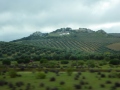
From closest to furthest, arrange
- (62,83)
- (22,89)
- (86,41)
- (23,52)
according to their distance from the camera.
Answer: (22,89) < (62,83) < (23,52) < (86,41)

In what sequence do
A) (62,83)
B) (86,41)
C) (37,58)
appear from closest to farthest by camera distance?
(62,83) < (37,58) < (86,41)

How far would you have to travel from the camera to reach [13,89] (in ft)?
91.9

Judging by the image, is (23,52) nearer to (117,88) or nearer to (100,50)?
(100,50)

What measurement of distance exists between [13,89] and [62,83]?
659 centimetres

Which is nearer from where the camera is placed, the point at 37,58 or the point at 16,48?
the point at 37,58

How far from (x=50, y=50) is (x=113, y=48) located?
33.3 metres

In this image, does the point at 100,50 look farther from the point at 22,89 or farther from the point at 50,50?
the point at 22,89

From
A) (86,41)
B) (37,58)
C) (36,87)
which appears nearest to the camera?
(36,87)

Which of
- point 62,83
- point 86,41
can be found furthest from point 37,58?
point 86,41

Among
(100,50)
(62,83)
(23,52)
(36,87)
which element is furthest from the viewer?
(100,50)

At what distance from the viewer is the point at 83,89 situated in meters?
27.9

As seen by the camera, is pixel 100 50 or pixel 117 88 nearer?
pixel 117 88

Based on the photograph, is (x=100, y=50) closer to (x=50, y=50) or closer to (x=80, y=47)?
(x=80, y=47)

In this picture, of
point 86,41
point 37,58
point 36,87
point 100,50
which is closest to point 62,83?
point 36,87
